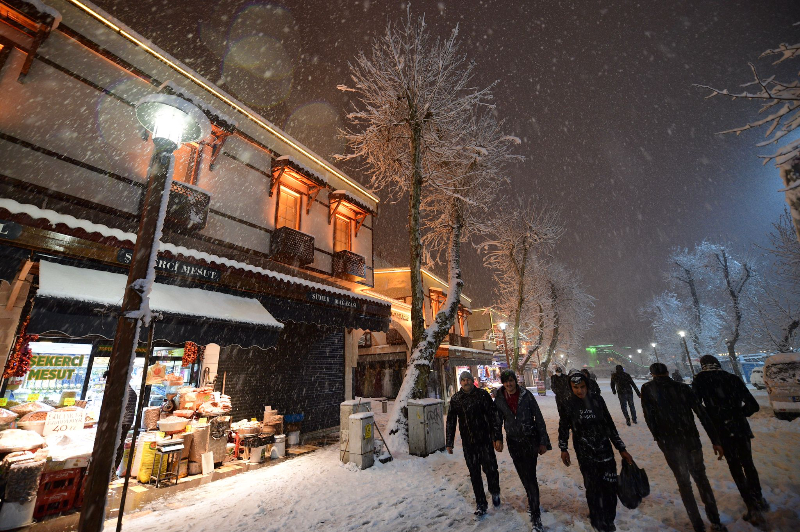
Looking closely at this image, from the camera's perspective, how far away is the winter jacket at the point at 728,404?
4188 millimetres

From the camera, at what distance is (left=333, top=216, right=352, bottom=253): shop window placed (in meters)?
13.5

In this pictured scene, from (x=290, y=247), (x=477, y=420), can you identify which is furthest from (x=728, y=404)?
(x=290, y=247)

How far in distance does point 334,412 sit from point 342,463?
591 centimetres

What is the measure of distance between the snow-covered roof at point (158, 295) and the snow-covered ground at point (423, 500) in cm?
315

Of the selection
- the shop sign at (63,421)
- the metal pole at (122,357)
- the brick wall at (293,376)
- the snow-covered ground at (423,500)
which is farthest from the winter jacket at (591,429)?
the brick wall at (293,376)

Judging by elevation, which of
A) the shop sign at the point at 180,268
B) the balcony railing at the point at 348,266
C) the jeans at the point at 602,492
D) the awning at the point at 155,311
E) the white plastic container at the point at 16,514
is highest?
the balcony railing at the point at 348,266

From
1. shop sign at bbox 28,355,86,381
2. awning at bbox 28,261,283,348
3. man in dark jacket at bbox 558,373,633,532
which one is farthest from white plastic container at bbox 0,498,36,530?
man in dark jacket at bbox 558,373,633,532

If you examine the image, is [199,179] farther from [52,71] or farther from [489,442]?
[489,442]

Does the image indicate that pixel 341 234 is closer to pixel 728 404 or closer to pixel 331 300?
pixel 331 300

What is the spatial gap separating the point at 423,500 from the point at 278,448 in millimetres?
5076

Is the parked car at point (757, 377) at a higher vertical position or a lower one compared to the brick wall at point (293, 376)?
lower

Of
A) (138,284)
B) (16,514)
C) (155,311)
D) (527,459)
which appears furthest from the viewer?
(155,311)

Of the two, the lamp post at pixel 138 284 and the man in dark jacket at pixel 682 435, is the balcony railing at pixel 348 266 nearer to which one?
the lamp post at pixel 138 284

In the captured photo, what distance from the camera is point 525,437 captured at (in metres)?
4.30
